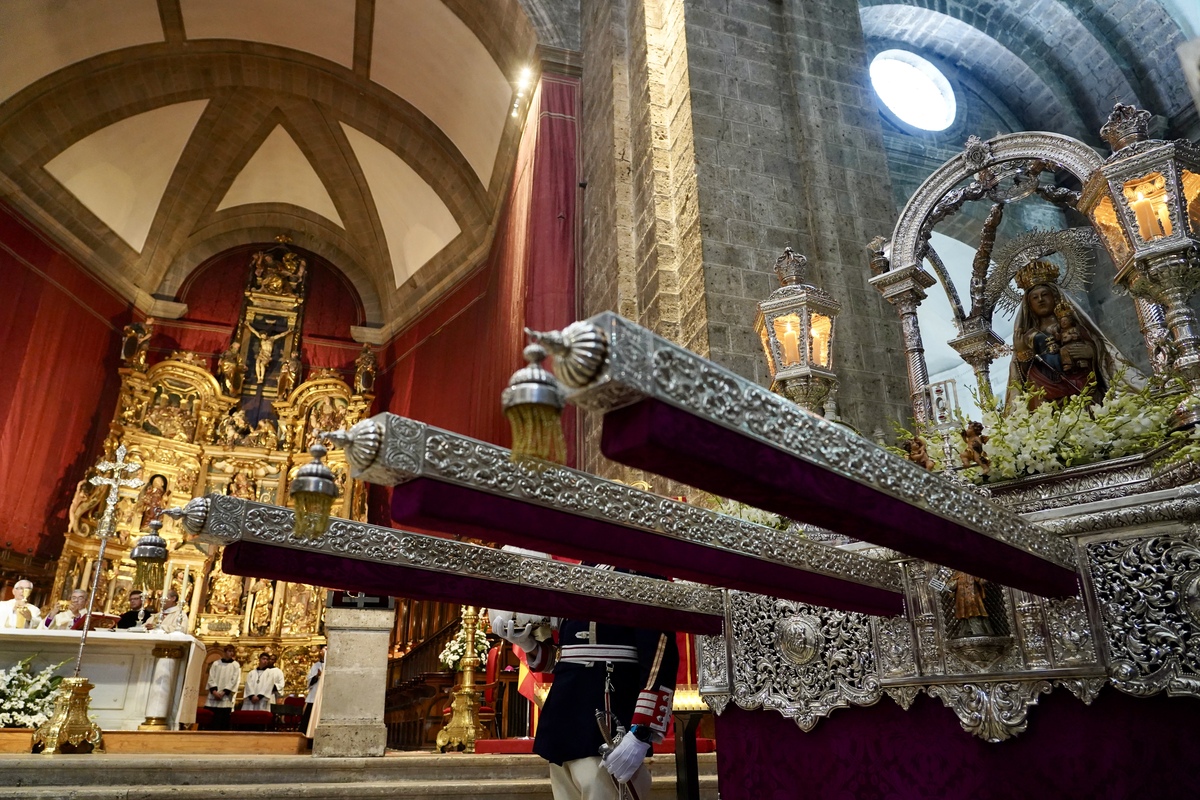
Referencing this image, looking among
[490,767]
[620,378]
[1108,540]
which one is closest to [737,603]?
[1108,540]

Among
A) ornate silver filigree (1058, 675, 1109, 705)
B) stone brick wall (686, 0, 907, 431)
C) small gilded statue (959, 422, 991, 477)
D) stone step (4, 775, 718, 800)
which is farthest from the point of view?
stone brick wall (686, 0, 907, 431)

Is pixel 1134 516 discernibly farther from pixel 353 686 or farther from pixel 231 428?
pixel 231 428

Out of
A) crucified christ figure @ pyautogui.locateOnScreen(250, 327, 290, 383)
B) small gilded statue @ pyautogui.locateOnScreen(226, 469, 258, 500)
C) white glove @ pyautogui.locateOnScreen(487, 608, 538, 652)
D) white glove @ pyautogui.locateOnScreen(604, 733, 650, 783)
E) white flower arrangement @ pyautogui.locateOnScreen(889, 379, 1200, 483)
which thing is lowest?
white glove @ pyautogui.locateOnScreen(604, 733, 650, 783)

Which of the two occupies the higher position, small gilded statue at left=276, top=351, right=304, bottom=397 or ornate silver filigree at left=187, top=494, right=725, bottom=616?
small gilded statue at left=276, top=351, right=304, bottom=397

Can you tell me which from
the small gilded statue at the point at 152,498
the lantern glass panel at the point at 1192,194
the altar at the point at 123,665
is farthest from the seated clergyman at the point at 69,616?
the lantern glass panel at the point at 1192,194

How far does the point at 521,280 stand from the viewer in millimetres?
9852

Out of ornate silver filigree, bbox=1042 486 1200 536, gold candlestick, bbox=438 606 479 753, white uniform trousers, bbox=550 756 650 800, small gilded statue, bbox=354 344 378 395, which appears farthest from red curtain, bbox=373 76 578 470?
ornate silver filigree, bbox=1042 486 1200 536

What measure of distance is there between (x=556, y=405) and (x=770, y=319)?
3.17m

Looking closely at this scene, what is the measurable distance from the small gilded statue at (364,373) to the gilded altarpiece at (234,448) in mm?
25

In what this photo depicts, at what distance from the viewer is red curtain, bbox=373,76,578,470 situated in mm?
9367

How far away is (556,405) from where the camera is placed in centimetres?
177

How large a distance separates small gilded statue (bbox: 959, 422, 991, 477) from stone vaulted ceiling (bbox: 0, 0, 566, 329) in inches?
355

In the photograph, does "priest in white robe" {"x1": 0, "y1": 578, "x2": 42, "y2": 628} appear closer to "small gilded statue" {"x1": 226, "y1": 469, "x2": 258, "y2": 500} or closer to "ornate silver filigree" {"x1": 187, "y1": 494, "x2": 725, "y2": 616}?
"small gilded statue" {"x1": 226, "y1": 469, "x2": 258, "y2": 500}

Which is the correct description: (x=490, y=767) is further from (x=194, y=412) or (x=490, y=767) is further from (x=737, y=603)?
(x=194, y=412)
